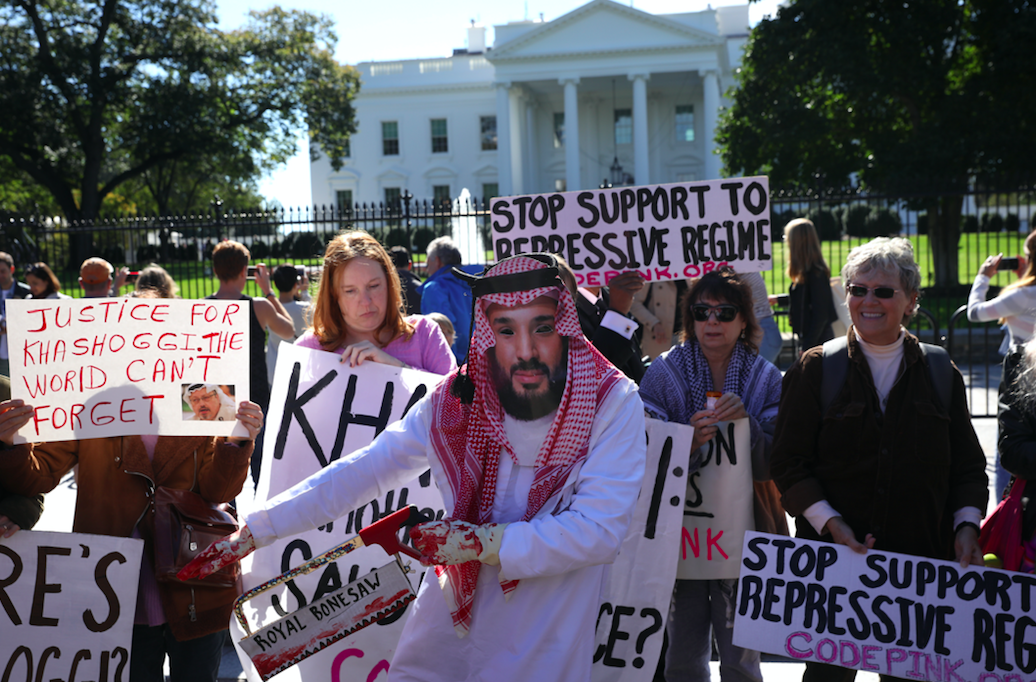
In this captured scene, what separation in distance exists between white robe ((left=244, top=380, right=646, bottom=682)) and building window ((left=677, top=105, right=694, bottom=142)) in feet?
→ 171

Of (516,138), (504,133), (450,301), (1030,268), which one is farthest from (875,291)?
(504,133)

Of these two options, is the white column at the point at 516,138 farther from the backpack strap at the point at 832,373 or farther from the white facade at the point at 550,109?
the backpack strap at the point at 832,373

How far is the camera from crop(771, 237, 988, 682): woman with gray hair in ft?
9.44

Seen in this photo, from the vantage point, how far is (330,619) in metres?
2.29

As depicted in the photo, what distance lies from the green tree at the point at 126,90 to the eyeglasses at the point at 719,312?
30748 millimetres

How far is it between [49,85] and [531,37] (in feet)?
87.9

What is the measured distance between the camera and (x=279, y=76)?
35625mm

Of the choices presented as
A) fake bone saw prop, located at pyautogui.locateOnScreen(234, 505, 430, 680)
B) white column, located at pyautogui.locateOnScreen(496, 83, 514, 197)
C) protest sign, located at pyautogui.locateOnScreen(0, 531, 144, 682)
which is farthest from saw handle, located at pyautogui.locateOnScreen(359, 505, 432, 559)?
white column, located at pyautogui.locateOnScreen(496, 83, 514, 197)

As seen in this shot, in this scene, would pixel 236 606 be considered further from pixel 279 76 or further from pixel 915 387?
pixel 279 76

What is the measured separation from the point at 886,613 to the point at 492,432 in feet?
5.21

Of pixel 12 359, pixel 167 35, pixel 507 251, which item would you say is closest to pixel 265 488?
pixel 12 359

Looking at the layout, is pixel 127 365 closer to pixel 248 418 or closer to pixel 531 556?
pixel 248 418

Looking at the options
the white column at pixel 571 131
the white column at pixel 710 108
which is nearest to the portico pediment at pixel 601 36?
the white column at pixel 710 108

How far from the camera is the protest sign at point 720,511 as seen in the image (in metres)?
3.32
